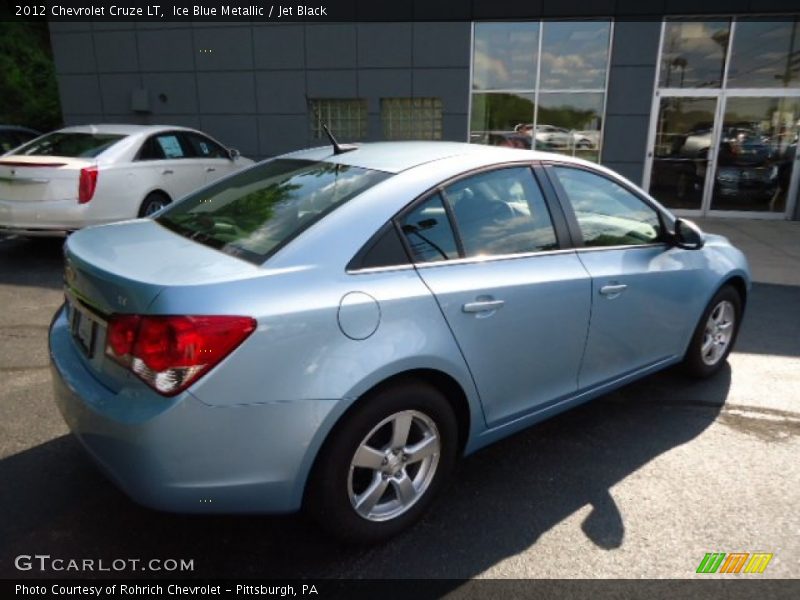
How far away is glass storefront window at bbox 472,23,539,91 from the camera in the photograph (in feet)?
37.9

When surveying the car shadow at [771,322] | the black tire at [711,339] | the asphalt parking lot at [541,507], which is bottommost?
the car shadow at [771,322]

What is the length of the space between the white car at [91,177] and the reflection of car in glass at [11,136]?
395cm

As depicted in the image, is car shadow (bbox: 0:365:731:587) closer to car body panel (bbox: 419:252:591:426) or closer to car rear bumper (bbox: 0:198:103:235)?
car body panel (bbox: 419:252:591:426)

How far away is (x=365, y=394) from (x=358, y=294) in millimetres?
374

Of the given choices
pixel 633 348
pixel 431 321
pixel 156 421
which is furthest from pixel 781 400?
pixel 156 421

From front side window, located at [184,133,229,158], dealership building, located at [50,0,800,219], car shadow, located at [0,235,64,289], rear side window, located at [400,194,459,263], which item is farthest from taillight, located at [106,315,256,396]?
dealership building, located at [50,0,800,219]

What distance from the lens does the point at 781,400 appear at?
3896mm

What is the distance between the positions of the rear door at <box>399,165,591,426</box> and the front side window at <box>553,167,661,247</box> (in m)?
0.21

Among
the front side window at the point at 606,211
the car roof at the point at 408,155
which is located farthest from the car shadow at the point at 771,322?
the car roof at the point at 408,155

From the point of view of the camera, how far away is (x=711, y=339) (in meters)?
4.04

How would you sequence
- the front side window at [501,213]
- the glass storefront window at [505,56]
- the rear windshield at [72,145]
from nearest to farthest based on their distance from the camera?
the front side window at [501,213] → the rear windshield at [72,145] → the glass storefront window at [505,56]

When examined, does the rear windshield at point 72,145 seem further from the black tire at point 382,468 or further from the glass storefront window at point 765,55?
the glass storefront window at point 765,55

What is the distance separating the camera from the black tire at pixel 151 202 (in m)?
7.33

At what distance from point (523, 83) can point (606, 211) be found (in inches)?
365
